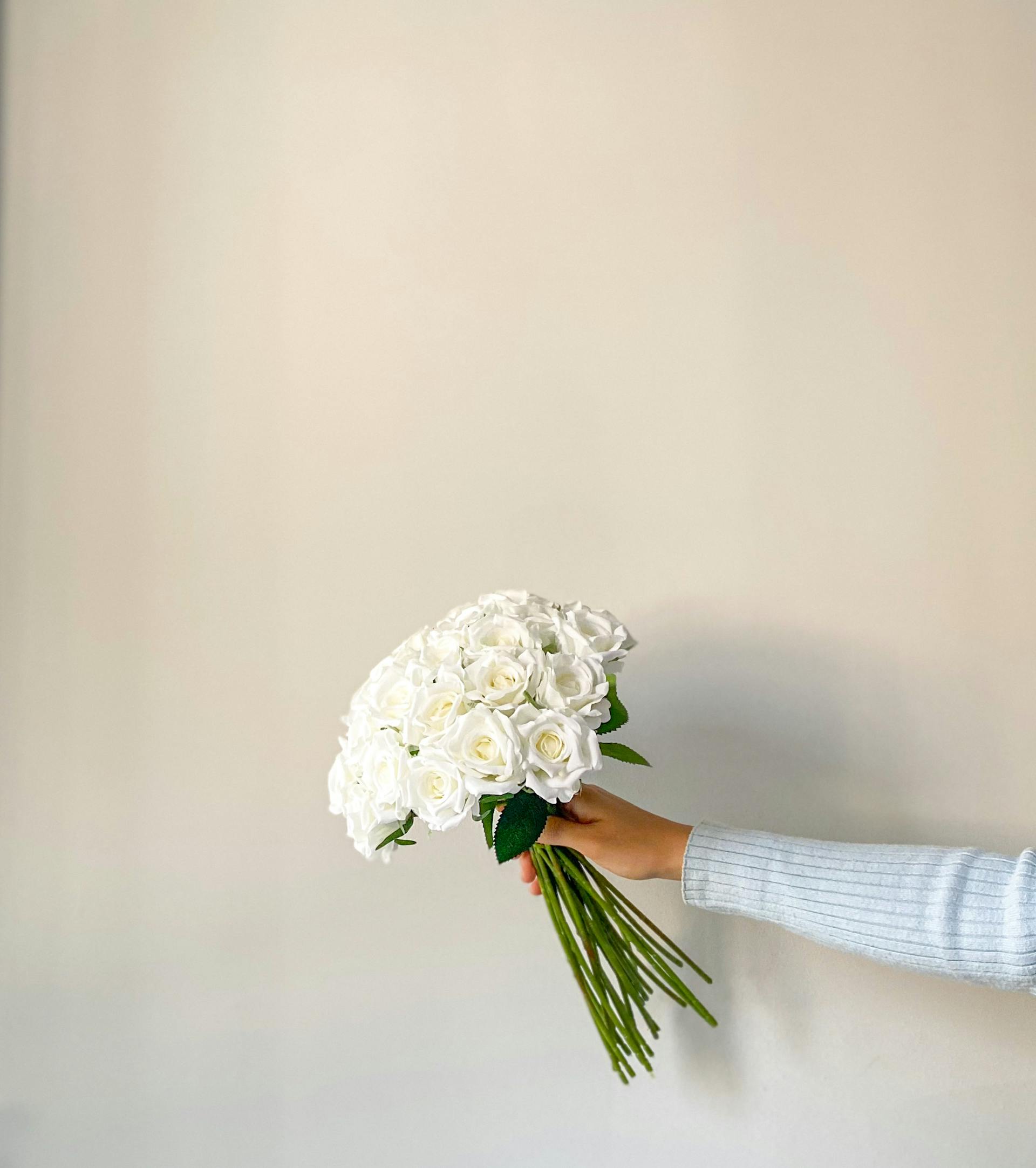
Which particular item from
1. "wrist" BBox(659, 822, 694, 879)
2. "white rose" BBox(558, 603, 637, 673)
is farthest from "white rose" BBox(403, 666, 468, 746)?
"wrist" BBox(659, 822, 694, 879)

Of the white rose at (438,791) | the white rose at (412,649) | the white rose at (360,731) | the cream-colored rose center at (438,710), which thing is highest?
the white rose at (412,649)

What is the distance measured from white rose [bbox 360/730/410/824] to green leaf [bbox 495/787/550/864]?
88mm

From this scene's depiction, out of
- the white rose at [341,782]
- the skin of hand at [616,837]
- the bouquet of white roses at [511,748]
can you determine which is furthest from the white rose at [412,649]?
the skin of hand at [616,837]

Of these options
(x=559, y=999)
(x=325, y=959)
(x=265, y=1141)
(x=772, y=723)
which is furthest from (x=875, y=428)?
(x=265, y=1141)

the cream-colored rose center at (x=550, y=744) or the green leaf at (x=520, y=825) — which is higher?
the cream-colored rose center at (x=550, y=744)

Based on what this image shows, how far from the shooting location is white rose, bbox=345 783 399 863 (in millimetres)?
908

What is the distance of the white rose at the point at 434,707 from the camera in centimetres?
88

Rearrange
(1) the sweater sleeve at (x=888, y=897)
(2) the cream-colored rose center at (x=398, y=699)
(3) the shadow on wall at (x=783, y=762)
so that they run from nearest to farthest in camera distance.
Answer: (1) the sweater sleeve at (x=888, y=897)
(2) the cream-colored rose center at (x=398, y=699)
(3) the shadow on wall at (x=783, y=762)

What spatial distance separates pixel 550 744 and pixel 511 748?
39 mm

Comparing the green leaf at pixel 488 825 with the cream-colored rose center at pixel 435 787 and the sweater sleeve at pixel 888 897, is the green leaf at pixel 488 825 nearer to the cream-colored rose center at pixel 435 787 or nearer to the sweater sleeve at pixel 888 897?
the cream-colored rose center at pixel 435 787

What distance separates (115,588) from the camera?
1.29m

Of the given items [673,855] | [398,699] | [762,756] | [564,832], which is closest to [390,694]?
[398,699]

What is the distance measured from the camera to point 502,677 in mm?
882

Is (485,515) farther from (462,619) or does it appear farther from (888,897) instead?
(888,897)
